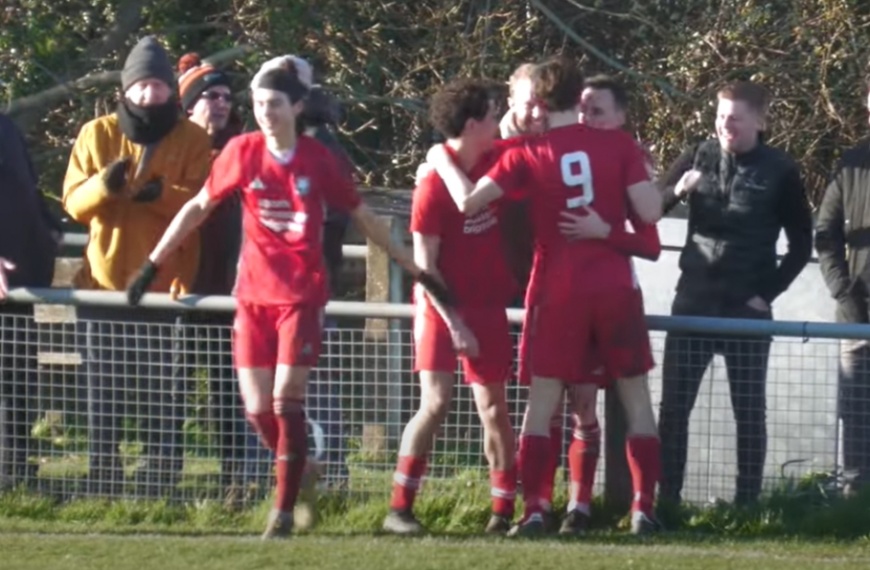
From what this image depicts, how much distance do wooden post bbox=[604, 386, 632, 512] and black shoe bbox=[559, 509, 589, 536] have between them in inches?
12.3

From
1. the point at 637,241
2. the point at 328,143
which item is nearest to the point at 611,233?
the point at 637,241

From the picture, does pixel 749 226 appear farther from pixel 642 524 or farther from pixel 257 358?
pixel 257 358

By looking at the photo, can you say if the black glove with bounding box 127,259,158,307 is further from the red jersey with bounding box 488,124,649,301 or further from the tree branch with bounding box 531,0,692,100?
the tree branch with bounding box 531,0,692,100

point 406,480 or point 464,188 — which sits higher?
point 464,188

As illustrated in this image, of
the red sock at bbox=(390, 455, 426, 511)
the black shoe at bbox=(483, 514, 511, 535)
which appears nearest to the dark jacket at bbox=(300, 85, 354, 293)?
the red sock at bbox=(390, 455, 426, 511)

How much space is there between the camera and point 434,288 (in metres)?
7.04

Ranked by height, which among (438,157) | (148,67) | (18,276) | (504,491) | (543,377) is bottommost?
(504,491)

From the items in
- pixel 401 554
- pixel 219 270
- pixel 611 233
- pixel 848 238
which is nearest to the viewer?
pixel 401 554

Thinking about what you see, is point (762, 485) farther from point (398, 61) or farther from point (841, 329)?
point (398, 61)

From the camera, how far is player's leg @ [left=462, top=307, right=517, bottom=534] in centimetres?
721

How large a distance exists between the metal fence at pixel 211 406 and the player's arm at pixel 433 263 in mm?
437

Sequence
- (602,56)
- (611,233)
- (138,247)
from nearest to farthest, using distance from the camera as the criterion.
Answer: (611,233) < (138,247) < (602,56)

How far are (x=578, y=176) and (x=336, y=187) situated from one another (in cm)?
92

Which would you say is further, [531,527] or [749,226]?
[749,226]
